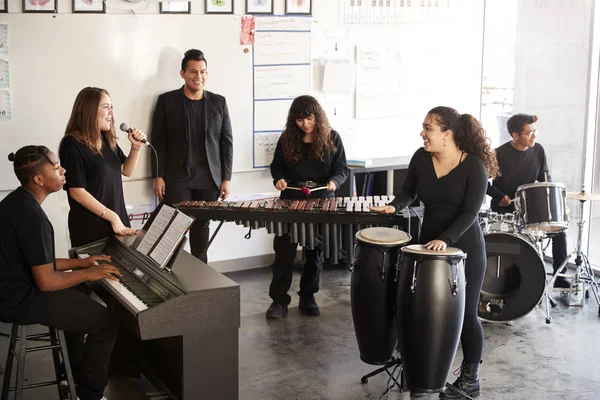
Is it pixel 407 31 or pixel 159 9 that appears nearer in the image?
pixel 159 9

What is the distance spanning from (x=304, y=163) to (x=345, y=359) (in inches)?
54.4

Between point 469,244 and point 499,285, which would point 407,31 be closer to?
point 499,285

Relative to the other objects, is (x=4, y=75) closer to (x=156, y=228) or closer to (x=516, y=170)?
(x=156, y=228)

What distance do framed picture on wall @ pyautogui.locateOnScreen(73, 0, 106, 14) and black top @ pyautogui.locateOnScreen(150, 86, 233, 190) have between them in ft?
2.49

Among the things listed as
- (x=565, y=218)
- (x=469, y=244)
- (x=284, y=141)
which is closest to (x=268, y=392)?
(x=469, y=244)

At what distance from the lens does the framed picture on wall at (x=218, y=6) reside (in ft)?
20.7

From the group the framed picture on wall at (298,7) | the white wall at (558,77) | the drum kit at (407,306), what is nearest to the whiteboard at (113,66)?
the framed picture on wall at (298,7)

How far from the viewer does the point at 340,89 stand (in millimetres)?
7070

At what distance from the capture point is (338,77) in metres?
7.01

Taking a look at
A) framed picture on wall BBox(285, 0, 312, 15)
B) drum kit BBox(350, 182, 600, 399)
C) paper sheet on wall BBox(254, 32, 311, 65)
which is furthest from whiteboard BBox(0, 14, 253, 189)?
drum kit BBox(350, 182, 600, 399)

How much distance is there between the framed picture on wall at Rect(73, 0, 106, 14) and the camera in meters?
5.82

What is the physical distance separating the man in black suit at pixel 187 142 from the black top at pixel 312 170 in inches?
27.0

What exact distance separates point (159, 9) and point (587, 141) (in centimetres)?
379

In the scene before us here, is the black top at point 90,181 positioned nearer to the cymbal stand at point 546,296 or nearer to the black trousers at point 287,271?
the black trousers at point 287,271
